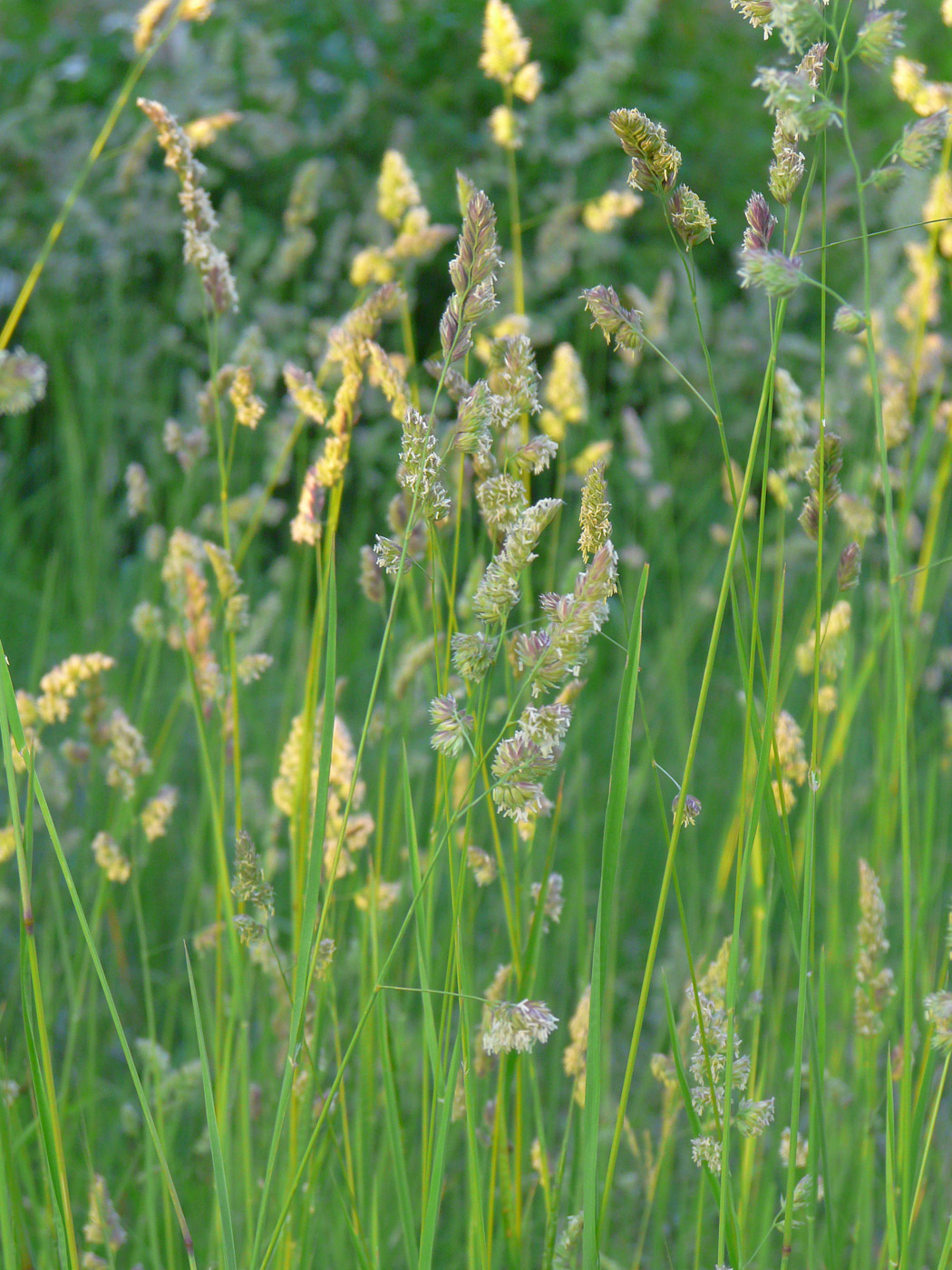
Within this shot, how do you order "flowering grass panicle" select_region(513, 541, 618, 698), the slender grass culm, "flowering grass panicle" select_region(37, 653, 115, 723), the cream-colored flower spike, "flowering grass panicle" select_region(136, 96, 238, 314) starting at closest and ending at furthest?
"flowering grass panicle" select_region(513, 541, 618, 698)
the slender grass culm
"flowering grass panicle" select_region(136, 96, 238, 314)
"flowering grass panicle" select_region(37, 653, 115, 723)
the cream-colored flower spike

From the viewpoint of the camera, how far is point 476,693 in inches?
34.2

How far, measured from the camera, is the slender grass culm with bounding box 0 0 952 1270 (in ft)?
2.58

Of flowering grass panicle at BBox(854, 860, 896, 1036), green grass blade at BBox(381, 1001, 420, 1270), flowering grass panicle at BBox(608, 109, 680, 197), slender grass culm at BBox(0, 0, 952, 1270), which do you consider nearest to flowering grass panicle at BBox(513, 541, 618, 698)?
slender grass culm at BBox(0, 0, 952, 1270)

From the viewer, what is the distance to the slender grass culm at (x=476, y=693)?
2.58 ft

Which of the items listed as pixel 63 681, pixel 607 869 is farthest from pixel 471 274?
pixel 63 681

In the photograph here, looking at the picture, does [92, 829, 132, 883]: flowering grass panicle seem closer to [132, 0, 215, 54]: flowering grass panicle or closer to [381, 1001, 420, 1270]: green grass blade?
[381, 1001, 420, 1270]: green grass blade

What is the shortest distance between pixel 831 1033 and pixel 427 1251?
3.20 ft

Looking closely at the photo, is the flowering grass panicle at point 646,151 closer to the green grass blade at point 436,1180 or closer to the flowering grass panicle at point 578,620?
the flowering grass panicle at point 578,620

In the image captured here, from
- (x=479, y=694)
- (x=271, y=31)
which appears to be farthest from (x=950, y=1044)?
(x=271, y=31)

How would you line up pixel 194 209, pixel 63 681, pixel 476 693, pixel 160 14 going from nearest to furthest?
1. pixel 476 693
2. pixel 194 209
3. pixel 63 681
4. pixel 160 14

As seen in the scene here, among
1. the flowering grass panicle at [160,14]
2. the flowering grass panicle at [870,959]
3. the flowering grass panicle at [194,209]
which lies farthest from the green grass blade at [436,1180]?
the flowering grass panicle at [160,14]

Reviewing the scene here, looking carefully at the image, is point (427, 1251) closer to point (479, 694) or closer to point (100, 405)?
point (479, 694)

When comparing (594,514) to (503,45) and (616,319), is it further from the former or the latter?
(503,45)

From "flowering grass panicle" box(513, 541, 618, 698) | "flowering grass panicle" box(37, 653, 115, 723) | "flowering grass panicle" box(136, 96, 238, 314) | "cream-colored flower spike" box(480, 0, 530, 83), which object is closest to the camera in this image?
"flowering grass panicle" box(513, 541, 618, 698)
